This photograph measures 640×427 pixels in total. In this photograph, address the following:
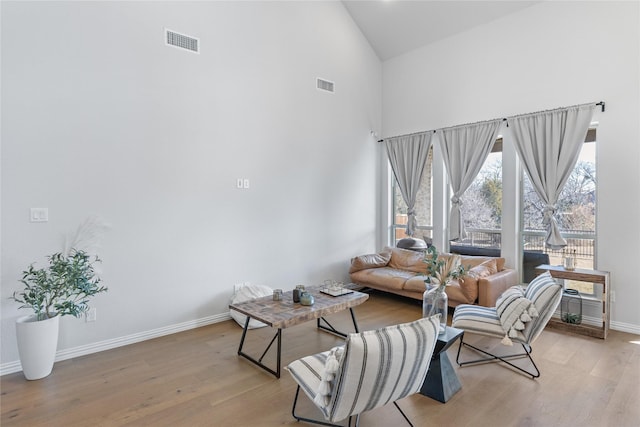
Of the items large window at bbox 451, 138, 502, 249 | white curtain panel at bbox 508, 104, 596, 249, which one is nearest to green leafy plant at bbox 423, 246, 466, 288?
white curtain panel at bbox 508, 104, 596, 249

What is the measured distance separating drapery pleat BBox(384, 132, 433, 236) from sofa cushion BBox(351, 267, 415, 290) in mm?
905

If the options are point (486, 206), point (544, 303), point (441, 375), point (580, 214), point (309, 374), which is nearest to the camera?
point (309, 374)

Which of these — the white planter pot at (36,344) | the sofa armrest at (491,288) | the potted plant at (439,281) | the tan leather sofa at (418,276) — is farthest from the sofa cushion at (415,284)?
the white planter pot at (36,344)

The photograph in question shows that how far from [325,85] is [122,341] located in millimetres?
4365

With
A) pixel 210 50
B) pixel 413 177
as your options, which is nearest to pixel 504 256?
pixel 413 177

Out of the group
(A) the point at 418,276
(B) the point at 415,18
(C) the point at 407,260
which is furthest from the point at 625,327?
(B) the point at 415,18

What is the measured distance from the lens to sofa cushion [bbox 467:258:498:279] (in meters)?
4.30

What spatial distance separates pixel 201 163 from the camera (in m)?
4.12

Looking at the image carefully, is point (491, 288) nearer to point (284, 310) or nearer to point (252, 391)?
point (284, 310)

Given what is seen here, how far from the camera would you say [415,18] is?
532 centimetres

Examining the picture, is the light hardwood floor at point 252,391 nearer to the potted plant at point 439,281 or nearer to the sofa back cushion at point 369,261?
the potted plant at point 439,281

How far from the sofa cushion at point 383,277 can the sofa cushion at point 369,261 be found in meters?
0.07

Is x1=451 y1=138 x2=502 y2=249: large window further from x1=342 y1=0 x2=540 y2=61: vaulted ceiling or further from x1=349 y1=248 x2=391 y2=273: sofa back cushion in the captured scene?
x1=342 y1=0 x2=540 y2=61: vaulted ceiling

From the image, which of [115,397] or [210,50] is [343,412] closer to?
[115,397]
